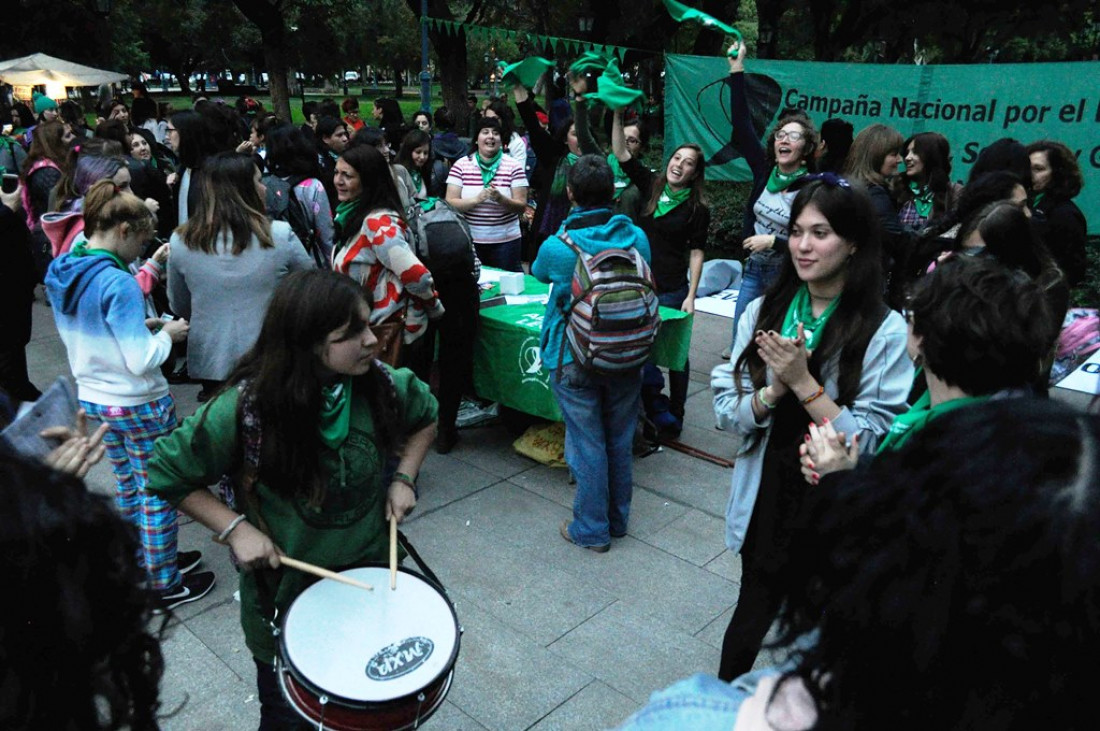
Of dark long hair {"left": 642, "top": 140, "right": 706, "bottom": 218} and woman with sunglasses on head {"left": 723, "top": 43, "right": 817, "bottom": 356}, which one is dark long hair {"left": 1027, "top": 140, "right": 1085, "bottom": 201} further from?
dark long hair {"left": 642, "top": 140, "right": 706, "bottom": 218}

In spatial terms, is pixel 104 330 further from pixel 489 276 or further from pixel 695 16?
pixel 695 16

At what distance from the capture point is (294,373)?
2.00 meters

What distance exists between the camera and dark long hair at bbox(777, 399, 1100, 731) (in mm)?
744

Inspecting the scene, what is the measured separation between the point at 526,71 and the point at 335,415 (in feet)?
16.3

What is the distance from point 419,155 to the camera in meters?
6.68

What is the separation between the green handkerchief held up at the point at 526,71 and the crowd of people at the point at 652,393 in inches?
5.9

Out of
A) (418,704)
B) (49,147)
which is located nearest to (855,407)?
(418,704)

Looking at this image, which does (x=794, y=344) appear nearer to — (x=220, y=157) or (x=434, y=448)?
(x=220, y=157)

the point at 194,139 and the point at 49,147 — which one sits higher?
the point at 194,139

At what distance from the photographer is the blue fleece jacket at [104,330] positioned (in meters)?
2.96

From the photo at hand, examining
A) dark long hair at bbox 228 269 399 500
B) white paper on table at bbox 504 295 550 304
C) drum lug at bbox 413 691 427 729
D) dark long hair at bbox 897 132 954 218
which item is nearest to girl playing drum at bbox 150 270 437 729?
dark long hair at bbox 228 269 399 500

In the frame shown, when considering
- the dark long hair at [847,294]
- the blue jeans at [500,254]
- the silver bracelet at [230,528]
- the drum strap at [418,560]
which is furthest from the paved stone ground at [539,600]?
the blue jeans at [500,254]

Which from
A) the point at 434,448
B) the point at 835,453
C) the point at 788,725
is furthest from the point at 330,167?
the point at 788,725

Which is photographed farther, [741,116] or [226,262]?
[741,116]
